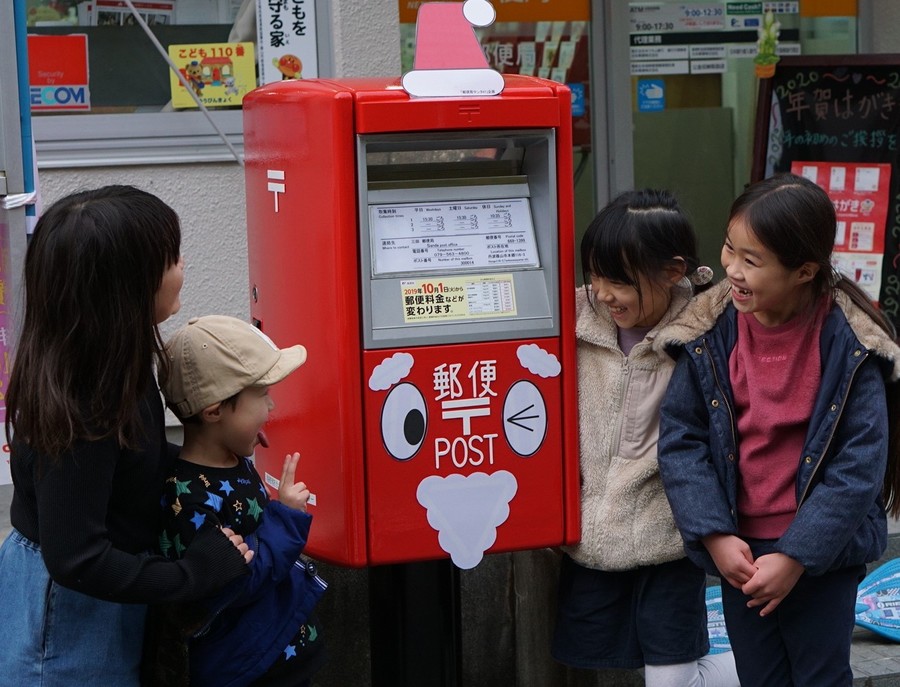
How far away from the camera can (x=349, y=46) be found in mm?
4941

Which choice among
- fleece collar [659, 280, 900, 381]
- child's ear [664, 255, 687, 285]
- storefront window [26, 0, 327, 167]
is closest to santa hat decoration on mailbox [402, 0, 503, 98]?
child's ear [664, 255, 687, 285]

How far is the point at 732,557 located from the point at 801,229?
0.69 m

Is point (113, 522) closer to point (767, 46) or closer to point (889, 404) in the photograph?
point (889, 404)

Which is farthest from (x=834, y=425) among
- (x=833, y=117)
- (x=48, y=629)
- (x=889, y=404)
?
(x=833, y=117)

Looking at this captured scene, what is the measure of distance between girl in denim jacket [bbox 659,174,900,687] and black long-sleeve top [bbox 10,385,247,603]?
1.03 m

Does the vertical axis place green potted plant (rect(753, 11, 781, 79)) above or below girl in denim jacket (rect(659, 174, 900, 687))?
above

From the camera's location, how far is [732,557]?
262 centimetres

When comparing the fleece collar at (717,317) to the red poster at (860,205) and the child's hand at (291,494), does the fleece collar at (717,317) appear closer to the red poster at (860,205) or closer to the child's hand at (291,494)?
the child's hand at (291,494)

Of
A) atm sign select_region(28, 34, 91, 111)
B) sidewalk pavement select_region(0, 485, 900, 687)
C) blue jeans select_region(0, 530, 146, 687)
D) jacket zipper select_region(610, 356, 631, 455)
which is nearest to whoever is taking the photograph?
blue jeans select_region(0, 530, 146, 687)

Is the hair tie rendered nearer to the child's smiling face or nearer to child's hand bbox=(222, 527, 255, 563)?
the child's smiling face

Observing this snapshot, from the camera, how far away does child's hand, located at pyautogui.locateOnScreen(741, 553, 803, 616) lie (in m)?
2.56

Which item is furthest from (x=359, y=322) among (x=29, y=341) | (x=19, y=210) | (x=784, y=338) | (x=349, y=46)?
(x=349, y=46)

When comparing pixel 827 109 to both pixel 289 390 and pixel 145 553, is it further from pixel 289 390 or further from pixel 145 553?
pixel 145 553

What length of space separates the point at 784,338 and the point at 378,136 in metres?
0.95
